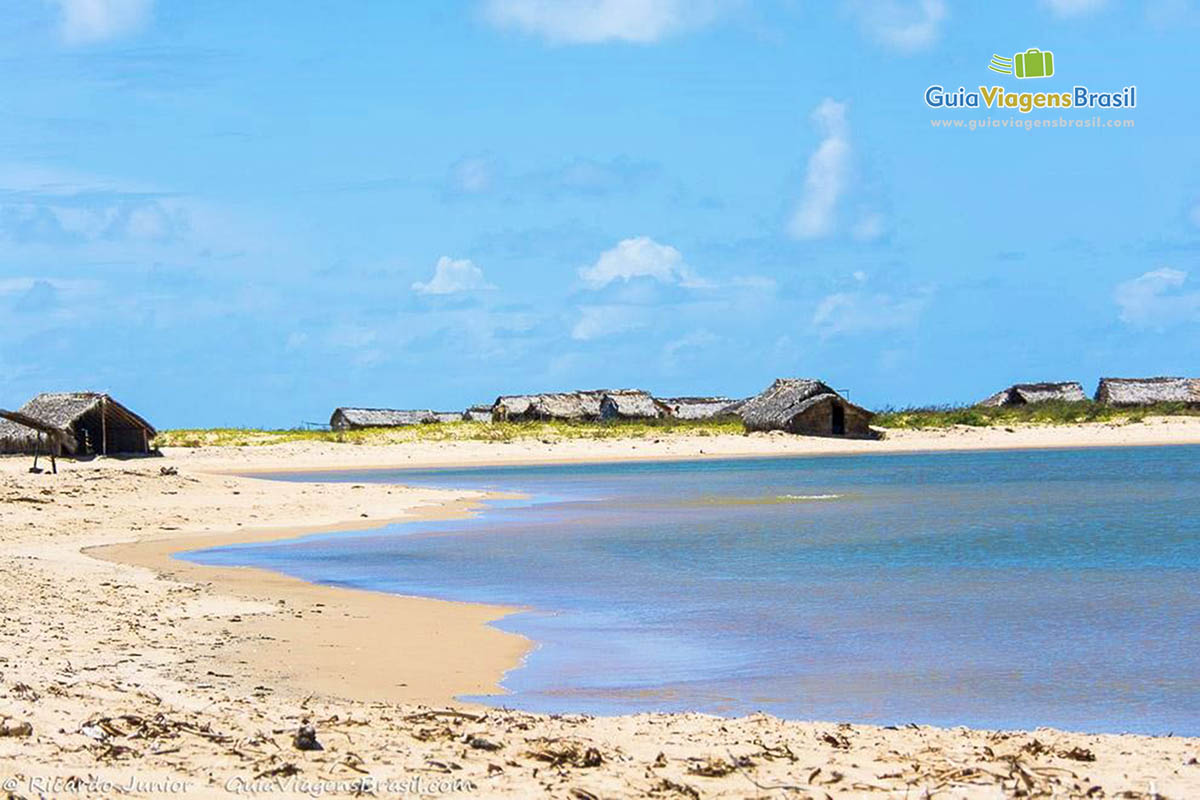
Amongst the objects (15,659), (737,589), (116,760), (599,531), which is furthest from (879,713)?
(599,531)

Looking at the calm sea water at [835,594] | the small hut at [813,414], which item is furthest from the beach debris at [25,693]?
the small hut at [813,414]

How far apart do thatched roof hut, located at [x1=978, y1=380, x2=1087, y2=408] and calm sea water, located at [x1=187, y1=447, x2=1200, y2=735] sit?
1527 inches

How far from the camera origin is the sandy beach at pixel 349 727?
236 inches

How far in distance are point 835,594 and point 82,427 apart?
108ft


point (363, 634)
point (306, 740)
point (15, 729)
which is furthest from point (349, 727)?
point (363, 634)

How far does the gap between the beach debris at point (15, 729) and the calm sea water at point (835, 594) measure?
3272 millimetres

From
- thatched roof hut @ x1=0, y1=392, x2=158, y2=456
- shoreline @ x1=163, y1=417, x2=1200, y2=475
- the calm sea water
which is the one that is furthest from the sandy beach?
shoreline @ x1=163, y1=417, x2=1200, y2=475

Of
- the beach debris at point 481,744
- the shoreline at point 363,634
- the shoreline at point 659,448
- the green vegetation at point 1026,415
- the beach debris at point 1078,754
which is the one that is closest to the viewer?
the beach debris at point 481,744

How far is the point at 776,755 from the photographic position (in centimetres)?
668

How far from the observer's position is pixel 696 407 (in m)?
71.2

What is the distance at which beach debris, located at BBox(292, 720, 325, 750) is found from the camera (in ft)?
20.9

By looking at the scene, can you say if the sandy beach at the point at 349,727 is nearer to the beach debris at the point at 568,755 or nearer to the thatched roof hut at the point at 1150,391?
the beach debris at the point at 568,755

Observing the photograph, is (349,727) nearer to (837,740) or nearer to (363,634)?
(837,740)

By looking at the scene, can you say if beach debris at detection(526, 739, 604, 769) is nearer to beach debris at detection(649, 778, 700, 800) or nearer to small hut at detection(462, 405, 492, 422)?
beach debris at detection(649, 778, 700, 800)
